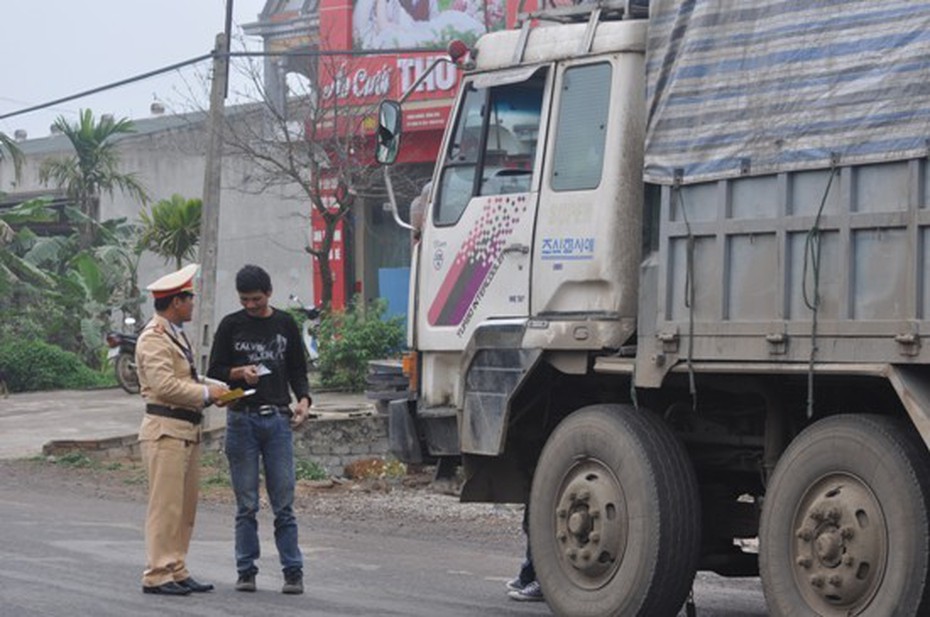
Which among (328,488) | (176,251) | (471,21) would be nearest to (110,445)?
(328,488)

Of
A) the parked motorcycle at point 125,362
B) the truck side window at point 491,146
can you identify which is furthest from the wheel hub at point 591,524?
the parked motorcycle at point 125,362

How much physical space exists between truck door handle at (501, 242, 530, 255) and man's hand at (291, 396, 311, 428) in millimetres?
1602

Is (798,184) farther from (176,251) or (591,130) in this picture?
(176,251)

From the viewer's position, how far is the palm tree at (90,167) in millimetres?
36094

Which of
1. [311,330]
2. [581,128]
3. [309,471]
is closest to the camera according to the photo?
[581,128]

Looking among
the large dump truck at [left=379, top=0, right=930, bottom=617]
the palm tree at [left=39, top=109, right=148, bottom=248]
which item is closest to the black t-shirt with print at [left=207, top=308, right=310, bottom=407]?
the large dump truck at [left=379, top=0, right=930, bottom=617]

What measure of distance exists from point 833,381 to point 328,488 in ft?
31.6

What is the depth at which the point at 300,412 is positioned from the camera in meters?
10.1

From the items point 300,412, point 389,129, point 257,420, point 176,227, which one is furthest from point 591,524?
point 176,227

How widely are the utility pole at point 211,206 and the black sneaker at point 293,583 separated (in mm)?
10534

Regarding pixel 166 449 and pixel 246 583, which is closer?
pixel 166 449

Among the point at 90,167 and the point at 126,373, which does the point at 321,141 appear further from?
the point at 90,167

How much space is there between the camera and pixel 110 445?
19.7 metres

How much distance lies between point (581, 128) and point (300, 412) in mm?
2405
